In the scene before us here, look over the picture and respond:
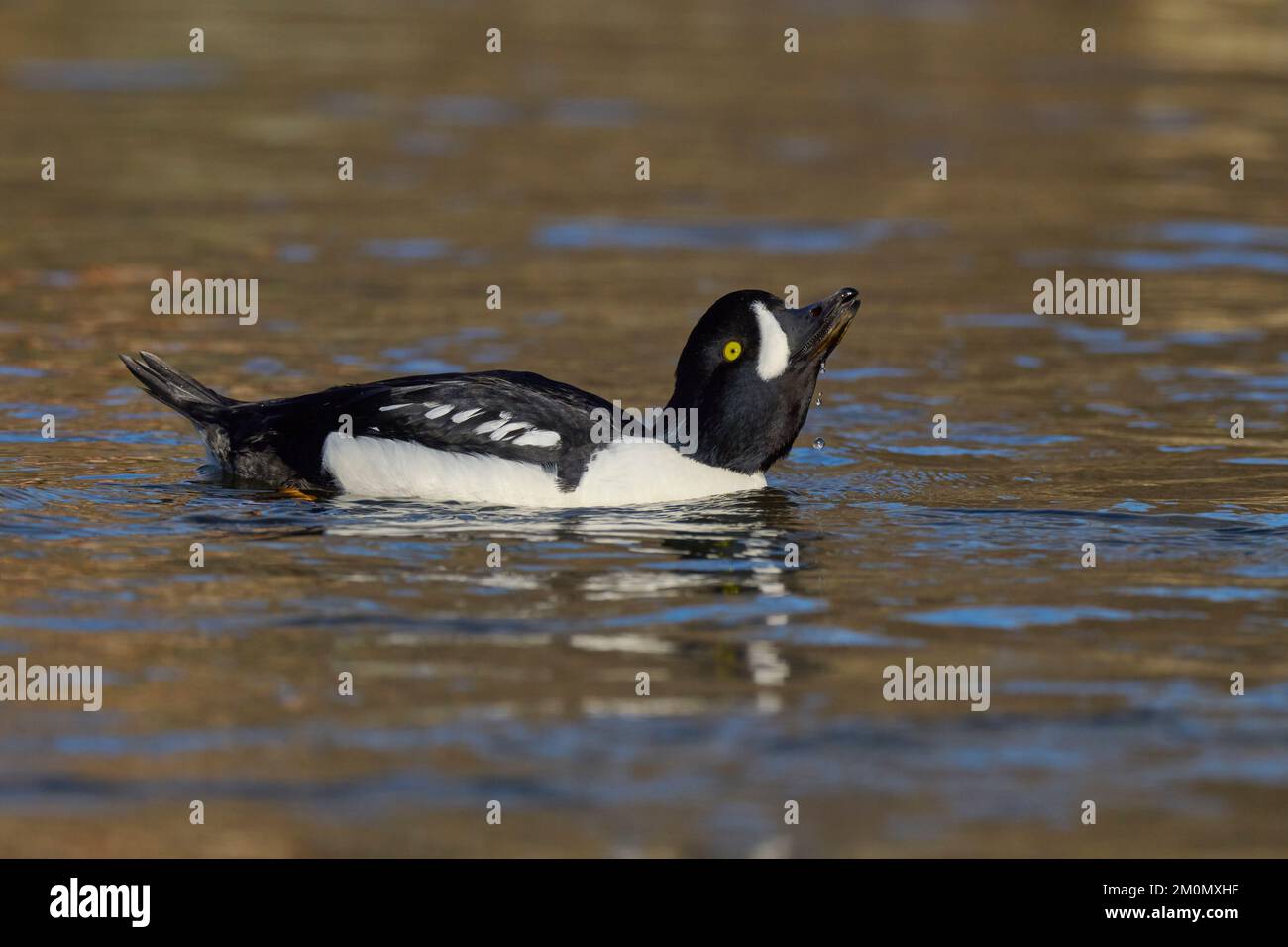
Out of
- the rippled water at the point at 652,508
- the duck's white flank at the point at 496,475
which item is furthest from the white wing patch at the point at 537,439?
A: the rippled water at the point at 652,508

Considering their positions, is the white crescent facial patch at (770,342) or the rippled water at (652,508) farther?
the white crescent facial patch at (770,342)

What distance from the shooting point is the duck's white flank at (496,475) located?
11203 mm

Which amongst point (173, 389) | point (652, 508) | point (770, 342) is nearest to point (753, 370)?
point (770, 342)

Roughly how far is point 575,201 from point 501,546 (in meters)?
11.1

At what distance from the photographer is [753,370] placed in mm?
11492

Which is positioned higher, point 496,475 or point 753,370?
point 753,370

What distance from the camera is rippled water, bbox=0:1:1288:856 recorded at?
25.2 feet

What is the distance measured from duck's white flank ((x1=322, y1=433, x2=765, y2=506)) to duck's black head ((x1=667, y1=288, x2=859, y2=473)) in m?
0.33

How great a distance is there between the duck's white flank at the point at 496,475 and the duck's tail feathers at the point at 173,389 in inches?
47.0

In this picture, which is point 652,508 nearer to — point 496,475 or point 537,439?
point 537,439

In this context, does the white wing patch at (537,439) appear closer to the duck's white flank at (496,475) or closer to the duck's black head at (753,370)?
the duck's white flank at (496,475)

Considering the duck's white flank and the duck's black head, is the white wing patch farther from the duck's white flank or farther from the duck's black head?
the duck's black head

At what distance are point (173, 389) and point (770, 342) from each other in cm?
374

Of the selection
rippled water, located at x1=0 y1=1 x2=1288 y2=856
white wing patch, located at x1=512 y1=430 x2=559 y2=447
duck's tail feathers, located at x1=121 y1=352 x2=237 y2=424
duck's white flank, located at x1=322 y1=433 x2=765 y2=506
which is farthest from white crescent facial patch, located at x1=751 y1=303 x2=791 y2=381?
duck's tail feathers, located at x1=121 y1=352 x2=237 y2=424
